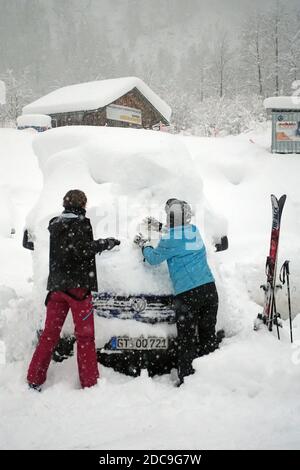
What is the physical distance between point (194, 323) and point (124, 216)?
1.41 m

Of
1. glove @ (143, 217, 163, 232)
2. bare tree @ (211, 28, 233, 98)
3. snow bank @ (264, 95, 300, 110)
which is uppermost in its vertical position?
bare tree @ (211, 28, 233, 98)

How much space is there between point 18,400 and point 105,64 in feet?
232

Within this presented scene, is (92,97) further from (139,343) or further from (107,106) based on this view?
(139,343)

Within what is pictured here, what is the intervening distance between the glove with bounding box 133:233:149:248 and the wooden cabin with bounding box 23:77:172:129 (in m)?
18.2

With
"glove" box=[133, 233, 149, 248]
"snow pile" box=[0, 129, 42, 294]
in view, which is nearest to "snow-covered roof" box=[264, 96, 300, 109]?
"snow pile" box=[0, 129, 42, 294]

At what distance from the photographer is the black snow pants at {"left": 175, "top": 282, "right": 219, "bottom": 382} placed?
325cm

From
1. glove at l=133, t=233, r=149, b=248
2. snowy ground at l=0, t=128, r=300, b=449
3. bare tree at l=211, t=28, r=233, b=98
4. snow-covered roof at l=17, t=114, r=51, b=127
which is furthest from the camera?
bare tree at l=211, t=28, r=233, b=98

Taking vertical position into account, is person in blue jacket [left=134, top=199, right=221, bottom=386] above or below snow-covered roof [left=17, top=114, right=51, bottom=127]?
below

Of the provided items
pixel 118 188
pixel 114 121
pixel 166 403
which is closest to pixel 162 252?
pixel 166 403

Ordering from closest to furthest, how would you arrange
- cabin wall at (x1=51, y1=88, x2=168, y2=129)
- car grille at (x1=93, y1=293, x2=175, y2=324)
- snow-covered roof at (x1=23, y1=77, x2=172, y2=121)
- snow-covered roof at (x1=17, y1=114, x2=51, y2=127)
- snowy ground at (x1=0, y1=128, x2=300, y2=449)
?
snowy ground at (x1=0, y1=128, x2=300, y2=449) → car grille at (x1=93, y1=293, x2=175, y2=324) → snow-covered roof at (x1=23, y1=77, x2=172, y2=121) → cabin wall at (x1=51, y1=88, x2=168, y2=129) → snow-covered roof at (x1=17, y1=114, x2=51, y2=127)

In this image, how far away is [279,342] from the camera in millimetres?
3807

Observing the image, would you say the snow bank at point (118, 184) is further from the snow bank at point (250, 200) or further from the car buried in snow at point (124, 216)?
the snow bank at point (250, 200)

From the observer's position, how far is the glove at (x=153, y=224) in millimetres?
3879

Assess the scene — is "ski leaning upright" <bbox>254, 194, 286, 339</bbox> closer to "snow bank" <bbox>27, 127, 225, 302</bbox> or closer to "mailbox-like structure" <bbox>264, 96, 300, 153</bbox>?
"snow bank" <bbox>27, 127, 225, 302</bbox>
